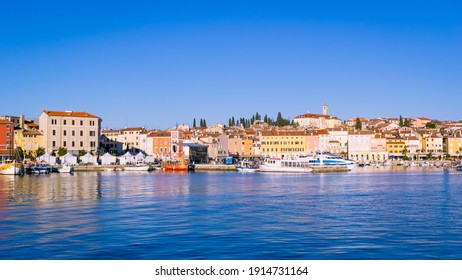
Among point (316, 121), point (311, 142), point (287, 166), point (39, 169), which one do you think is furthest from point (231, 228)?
point (316, 121)

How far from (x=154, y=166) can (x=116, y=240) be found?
49.4 metres

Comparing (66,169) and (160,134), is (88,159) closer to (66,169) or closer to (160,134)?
(66,169)

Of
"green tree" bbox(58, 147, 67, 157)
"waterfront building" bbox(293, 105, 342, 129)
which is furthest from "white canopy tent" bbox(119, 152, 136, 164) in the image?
"waterfront building" bbox(293, 105, 342, 129)

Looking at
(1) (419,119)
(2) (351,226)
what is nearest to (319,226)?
(2) (351,226)

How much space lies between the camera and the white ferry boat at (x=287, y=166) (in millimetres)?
51000

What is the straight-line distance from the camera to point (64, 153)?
57.6 meters

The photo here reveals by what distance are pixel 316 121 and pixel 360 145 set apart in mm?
22394

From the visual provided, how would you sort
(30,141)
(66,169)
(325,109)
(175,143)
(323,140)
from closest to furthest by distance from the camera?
(66,169) < (30,141) < (175,143) < (323,140) < (325,109)

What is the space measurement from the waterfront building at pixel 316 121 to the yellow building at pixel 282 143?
2410cm

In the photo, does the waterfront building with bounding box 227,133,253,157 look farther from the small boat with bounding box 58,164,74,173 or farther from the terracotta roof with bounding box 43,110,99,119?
the small boat with bounding box 58,164,74,173

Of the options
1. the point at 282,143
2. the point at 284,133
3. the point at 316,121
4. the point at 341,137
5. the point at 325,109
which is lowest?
the point at 282,143

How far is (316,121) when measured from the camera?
106 metres

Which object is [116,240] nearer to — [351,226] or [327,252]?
[327,252]

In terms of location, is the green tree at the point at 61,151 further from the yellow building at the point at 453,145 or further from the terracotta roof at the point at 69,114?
the yellow building at the point at 453,145
